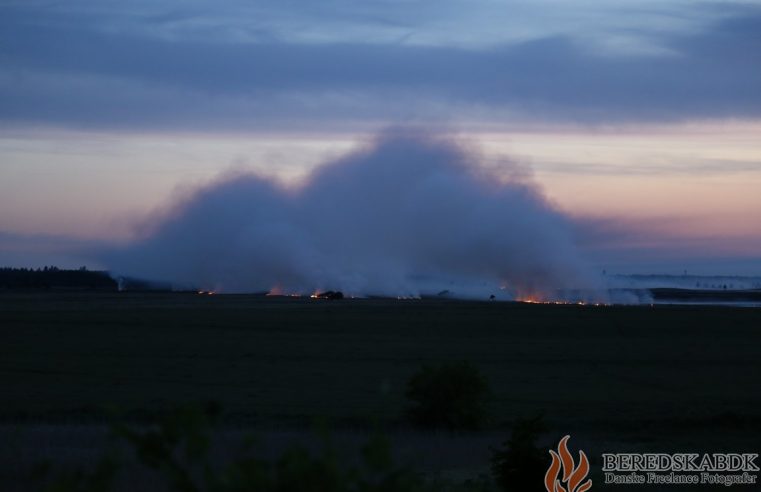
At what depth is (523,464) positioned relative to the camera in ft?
43.7

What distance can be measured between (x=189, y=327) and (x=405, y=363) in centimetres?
2690

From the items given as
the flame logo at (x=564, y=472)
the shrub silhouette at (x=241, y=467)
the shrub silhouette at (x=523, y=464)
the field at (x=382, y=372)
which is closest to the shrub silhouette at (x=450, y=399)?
the field at (x=382, y=372)

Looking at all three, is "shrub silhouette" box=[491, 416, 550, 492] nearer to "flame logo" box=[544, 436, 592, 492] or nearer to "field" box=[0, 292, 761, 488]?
"flame logo" box=[544, 436, 592, 492]

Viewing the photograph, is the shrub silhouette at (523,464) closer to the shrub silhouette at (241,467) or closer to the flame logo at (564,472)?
the flame logo at (564,472)

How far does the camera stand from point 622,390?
113 feet

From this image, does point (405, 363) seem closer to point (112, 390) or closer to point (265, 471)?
point (112, 390)

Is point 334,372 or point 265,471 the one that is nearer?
point 265,471

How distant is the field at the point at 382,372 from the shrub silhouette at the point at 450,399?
2.10 ft

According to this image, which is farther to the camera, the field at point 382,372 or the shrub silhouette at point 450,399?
the shrub silhouette at point 450,399

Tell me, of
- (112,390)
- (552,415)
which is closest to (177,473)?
(552,415)

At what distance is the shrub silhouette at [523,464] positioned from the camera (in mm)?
13203

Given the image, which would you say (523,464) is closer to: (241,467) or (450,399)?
(241,467)

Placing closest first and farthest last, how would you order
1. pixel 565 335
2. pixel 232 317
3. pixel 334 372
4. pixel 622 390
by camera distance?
pixel 622 390, pixel 334 372, pixel 565 335, pixel 232 317

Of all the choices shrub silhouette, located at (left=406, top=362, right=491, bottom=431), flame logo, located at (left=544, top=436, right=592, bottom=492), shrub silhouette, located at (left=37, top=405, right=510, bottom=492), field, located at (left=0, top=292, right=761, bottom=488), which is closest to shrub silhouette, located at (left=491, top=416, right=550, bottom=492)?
flame logo, located at (left=544, top=436, right=592, bottom=492)
